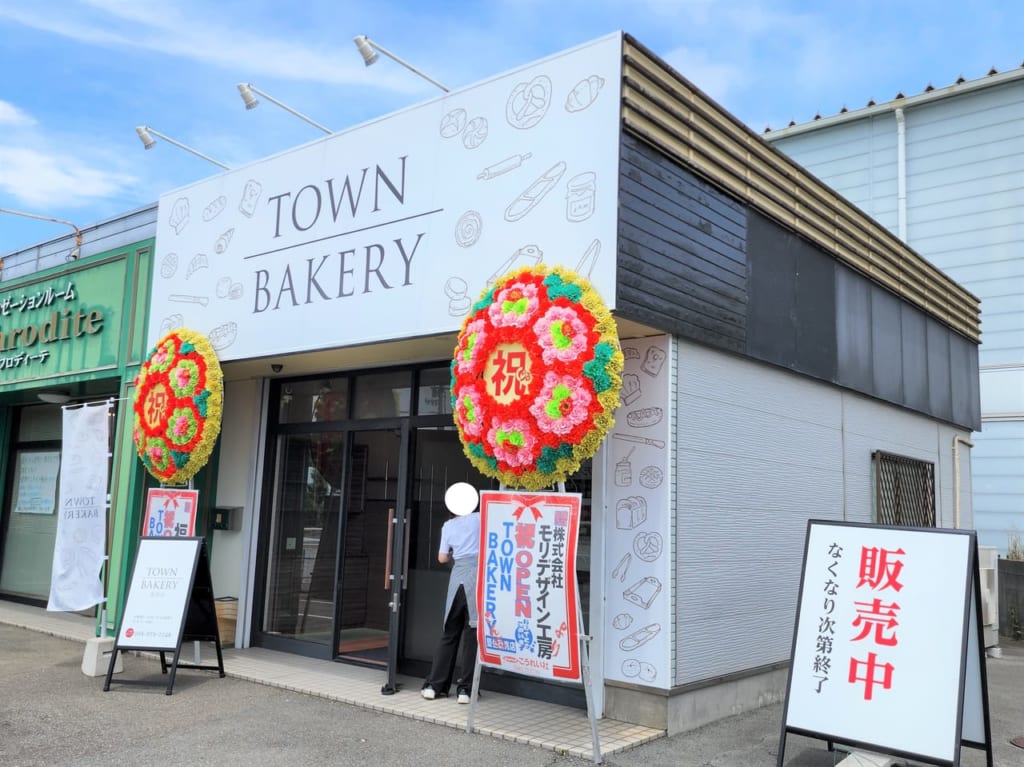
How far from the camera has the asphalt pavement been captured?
514 cm

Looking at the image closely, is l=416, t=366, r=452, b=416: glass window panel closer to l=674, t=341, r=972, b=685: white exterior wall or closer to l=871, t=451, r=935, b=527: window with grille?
l=674, t=341, r=972, b=685: white exterior wall

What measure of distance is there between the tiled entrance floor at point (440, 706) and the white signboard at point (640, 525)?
1.44 ft

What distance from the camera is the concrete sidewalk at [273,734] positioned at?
5.15 metres

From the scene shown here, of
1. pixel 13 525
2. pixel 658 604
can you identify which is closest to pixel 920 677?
pixel 658 604

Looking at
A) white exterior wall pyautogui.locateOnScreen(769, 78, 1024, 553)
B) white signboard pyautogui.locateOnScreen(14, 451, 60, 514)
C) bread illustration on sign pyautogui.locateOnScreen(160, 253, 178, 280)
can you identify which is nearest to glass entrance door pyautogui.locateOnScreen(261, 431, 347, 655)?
bread illustration on sign pyautogui.locateOnScreen(160, 253, 178, 280)

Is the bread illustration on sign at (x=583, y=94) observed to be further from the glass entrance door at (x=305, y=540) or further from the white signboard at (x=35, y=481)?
the white signboard at (x=35, y=481)

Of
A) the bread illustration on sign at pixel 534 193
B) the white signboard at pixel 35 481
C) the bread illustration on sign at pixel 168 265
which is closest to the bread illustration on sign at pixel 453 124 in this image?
the bread illustration on sign at pixel 534 193

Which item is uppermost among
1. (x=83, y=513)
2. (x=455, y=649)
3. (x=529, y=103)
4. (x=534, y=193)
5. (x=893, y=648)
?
(x=529, y=103)

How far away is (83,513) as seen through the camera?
7.75 meters

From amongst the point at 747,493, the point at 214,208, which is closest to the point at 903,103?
the point at 747,493

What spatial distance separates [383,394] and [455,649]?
2.34m

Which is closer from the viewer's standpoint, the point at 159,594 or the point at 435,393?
the point at 159,594

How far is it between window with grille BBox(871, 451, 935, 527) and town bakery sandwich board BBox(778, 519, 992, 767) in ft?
12.7

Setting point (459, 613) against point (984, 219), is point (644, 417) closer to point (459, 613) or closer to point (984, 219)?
point (459, 613)
